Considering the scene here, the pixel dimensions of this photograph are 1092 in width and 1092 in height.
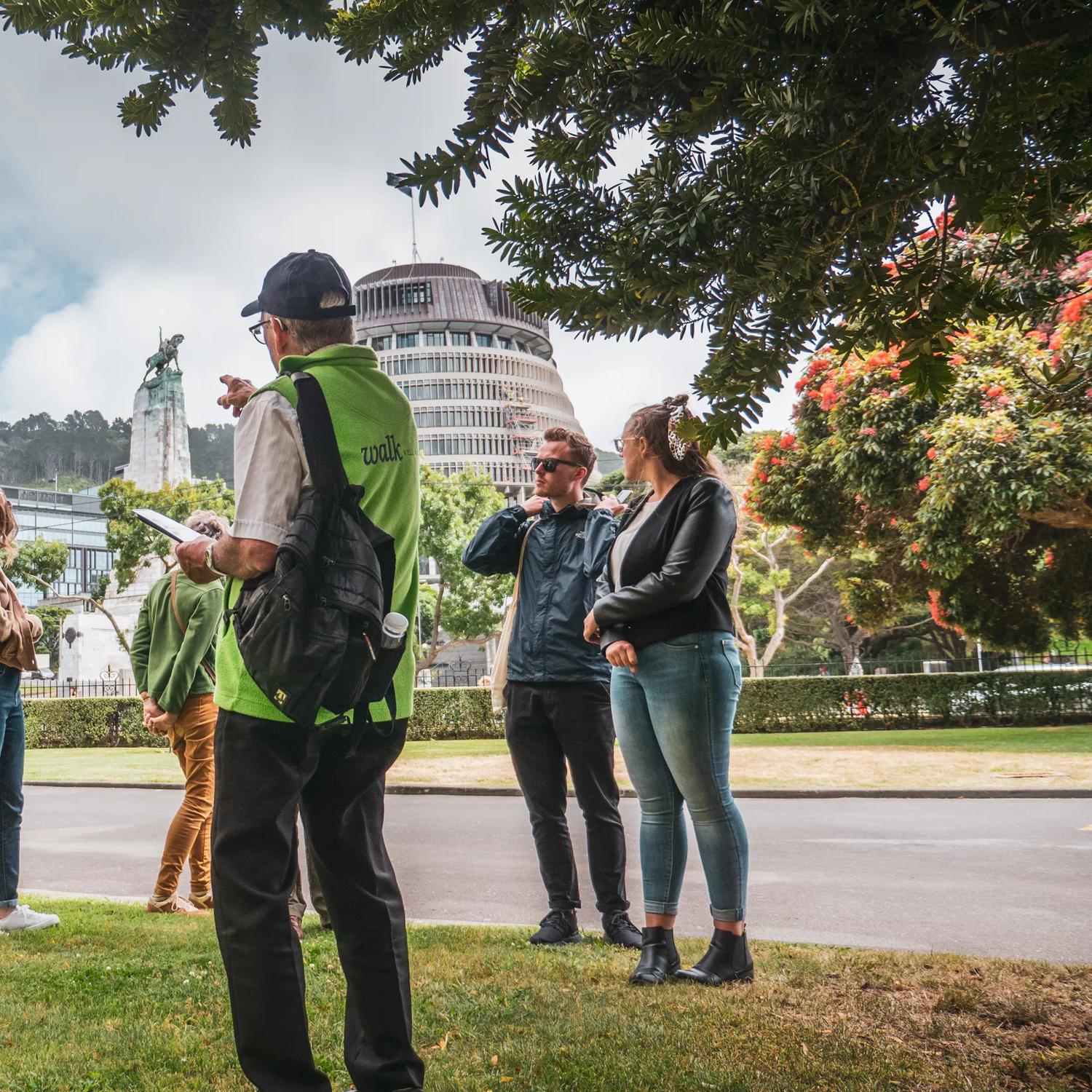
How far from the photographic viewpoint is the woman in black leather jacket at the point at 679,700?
3.44 metres

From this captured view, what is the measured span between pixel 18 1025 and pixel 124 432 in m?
172

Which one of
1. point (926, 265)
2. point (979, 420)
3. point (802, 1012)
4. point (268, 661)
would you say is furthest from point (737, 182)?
point (979, 420)

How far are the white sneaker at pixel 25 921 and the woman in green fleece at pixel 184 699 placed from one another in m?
0.62

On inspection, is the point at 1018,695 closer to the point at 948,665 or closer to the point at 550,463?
the point at 948,665

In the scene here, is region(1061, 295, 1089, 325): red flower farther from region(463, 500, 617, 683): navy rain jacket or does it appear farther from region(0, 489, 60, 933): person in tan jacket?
region(0, 489, 60, 933): person in tan jacket

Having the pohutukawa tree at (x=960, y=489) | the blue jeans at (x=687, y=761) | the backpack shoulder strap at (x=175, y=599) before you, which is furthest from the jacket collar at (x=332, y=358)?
the pohutukawa tree at (x=960, y=489)

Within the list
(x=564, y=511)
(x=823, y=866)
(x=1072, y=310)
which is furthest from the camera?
(x=1072, y=310)

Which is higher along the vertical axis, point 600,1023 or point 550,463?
point 550,463

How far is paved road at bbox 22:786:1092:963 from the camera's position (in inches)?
194

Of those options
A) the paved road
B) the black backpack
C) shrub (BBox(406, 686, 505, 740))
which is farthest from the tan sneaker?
shrub (BBox(406, 686, 505, 740))

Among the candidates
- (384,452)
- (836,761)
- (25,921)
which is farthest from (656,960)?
(836,761)

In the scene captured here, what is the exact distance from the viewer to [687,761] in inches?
135

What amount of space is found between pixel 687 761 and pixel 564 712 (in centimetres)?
98

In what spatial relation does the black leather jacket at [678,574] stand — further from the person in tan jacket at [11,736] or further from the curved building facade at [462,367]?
the curved building facade at [462,367]
